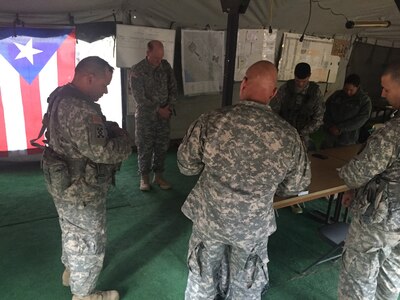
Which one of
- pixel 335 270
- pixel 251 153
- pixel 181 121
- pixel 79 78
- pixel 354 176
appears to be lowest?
pixel 335 270

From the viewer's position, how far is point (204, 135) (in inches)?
60.5

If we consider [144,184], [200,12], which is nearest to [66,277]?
[144,184]

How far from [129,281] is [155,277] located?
19cm

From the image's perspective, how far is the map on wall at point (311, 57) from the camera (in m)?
5.82

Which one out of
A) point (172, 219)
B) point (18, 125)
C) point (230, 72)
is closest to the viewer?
point (230, 72)

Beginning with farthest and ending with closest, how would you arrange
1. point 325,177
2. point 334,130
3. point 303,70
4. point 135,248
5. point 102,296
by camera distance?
point 334,130
point 303,70
point 135,248
point 325,177
point 102,296

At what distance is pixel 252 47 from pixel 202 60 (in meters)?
1.00

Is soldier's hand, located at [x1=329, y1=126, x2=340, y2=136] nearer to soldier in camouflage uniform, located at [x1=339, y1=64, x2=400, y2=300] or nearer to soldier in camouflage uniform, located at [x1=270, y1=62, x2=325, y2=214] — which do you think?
soldier in camouflage uniform, located at [x1=270, y1=62, x2=325, y2=214]

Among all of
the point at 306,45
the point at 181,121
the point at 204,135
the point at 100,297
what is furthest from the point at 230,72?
the point at 306,45

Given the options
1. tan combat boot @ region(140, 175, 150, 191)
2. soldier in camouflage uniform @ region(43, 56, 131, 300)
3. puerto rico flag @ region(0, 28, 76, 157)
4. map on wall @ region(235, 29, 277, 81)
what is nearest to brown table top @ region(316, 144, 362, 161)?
tan combat boot @ region(140, 175, 150, 191)

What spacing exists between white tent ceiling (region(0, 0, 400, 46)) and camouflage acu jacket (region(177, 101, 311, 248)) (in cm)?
259

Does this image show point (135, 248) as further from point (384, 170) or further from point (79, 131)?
point (384, 170)

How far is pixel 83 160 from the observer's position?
176cm

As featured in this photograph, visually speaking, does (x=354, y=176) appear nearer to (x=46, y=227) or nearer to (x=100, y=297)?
(x=100, y=297)
